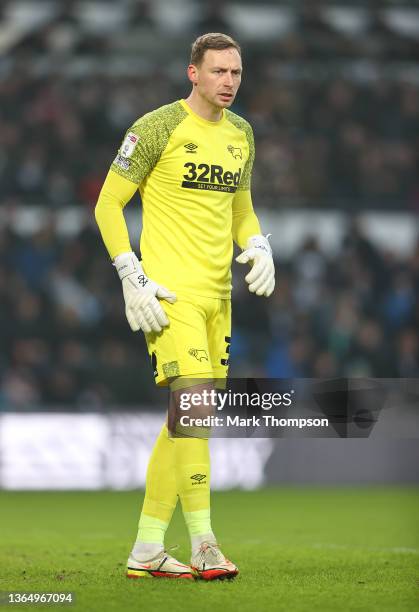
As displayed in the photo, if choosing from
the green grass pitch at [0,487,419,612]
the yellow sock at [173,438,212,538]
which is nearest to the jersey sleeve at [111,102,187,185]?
the yellow sock at [173,438,212,538]

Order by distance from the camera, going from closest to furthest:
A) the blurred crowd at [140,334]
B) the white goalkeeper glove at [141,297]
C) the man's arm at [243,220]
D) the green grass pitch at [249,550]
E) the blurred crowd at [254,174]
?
the green grass pitch at [249,550] → the white goalkeeper glove at [141,297] → the man's arm at [243,220] → the blurred crowd at [140,334] → the blurred crowd at [254,174]

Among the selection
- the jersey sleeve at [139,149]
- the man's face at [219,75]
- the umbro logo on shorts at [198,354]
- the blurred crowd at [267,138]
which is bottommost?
the umbro logo on shorts at [198,354]

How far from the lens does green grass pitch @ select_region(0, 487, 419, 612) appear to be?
466cm

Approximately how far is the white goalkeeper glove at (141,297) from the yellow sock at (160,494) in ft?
1.62

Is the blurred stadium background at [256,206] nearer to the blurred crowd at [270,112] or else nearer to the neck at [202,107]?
the blurred crowd at [270,112]

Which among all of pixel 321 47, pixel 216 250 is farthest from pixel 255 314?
pixel 216 250

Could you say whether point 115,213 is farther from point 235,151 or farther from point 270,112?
point 270,112

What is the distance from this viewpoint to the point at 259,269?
5289mm

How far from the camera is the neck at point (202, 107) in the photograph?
17.4 feet

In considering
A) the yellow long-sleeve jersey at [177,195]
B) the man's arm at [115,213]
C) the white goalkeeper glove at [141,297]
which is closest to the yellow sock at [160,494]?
the white goalkeeper glove at [141,297]

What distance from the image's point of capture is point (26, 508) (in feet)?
31.7

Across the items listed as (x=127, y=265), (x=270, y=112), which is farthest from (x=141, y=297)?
(x=270, y=112)

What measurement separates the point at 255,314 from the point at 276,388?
361 inches

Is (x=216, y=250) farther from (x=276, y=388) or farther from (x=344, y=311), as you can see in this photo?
(x=344, y=311)
